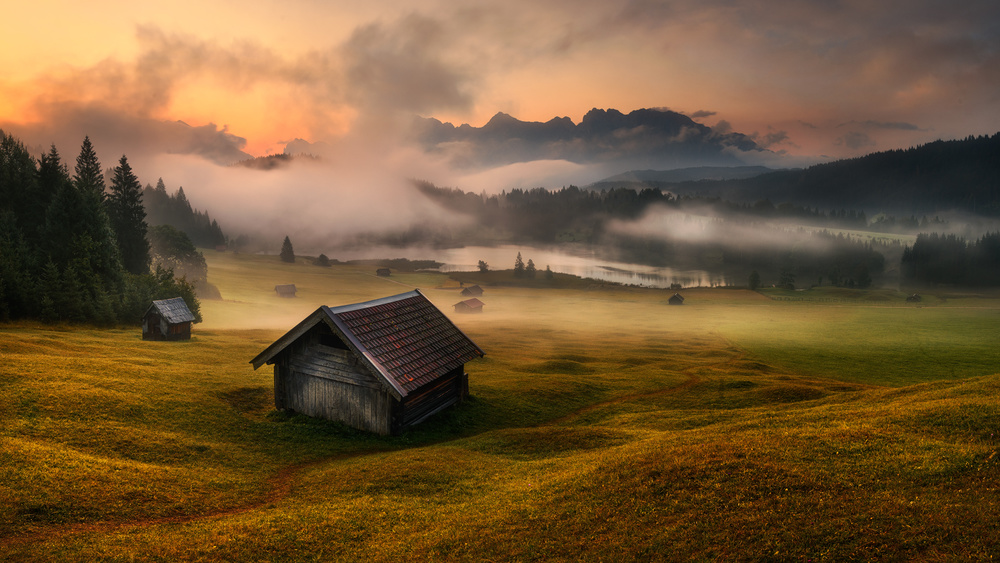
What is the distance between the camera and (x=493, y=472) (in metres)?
17.8

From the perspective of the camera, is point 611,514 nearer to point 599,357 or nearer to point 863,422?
point 863,422

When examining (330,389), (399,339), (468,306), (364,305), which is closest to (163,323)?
(330,389)

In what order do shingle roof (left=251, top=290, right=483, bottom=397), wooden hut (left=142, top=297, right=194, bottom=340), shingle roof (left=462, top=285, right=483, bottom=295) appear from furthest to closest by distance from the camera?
1. shingle roof (left=462, top=285, right=483, bottom=295)
2. wooden hut (left=142, top=297, right=194, bottom=340)
3. shingle roof (left=251, top=290, right=483, bottom=397)

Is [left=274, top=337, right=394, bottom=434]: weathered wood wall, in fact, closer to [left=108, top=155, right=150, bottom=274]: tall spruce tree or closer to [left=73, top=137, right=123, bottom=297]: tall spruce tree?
[left=73, top=137, right=123, bottom=297]: tall spruce tree

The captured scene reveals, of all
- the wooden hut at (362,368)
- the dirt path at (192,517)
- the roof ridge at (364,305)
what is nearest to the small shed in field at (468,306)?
the roof ridge at (364,305)

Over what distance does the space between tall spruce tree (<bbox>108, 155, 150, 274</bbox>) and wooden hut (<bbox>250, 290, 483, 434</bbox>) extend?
89634mm

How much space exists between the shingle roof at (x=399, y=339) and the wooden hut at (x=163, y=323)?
1204 inches

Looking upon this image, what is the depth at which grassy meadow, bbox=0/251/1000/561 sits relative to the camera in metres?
11.0

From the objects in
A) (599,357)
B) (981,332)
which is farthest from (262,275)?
(981,332)

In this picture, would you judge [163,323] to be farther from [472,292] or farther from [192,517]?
[472,292]

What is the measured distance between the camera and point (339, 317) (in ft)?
78.5

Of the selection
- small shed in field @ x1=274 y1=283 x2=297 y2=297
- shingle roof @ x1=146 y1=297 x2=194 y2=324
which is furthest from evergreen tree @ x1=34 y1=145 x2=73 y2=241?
small shed in field @ x1=274 y1=283 x2=297 y2=297

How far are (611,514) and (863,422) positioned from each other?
11.2m

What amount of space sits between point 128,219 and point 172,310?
211ft
